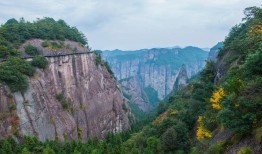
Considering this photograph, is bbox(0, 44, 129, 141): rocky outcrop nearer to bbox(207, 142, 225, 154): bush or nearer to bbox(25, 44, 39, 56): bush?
bbox(25, 44, 39, 56): bush

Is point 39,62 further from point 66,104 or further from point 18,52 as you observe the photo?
point 66,104

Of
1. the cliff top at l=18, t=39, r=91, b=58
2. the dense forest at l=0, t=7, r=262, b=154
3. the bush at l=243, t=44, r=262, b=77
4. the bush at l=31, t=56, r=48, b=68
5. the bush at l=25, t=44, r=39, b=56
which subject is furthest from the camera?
the cliff top at l=18, t=39, r=91, b=58

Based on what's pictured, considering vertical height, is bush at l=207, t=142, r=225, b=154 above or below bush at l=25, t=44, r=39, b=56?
below

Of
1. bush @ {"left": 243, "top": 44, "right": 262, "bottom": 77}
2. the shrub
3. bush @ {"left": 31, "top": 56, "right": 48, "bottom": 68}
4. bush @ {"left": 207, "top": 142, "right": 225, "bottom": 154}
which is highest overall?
the shrub

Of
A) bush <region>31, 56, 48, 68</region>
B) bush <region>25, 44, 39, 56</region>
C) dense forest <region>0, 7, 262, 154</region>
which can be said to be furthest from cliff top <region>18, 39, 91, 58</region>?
bush <region>31, 56, 48, 68</region>

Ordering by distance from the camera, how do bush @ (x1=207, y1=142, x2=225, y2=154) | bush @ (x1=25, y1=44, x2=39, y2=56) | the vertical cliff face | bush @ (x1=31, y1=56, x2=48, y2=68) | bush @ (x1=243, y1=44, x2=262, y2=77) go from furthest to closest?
bush @ (x1=25, y1=44, x2=39, y2=56)
bush @ (x1=31, y1=56, x2=48, y2=68)
the vertical cliff face
bush @ (x1=243, y1=44, x2=262, y2=77)
bush @ (x1=207, y1=142, x2=225, y2=154)

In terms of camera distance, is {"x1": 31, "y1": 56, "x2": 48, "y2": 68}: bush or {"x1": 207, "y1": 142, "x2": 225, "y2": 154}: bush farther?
{"x1": 31, "y1": 56, "x2": 48, "y2": 68}: bush

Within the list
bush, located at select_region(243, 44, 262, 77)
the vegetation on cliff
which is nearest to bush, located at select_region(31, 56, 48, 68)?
the vegetation on cliff
